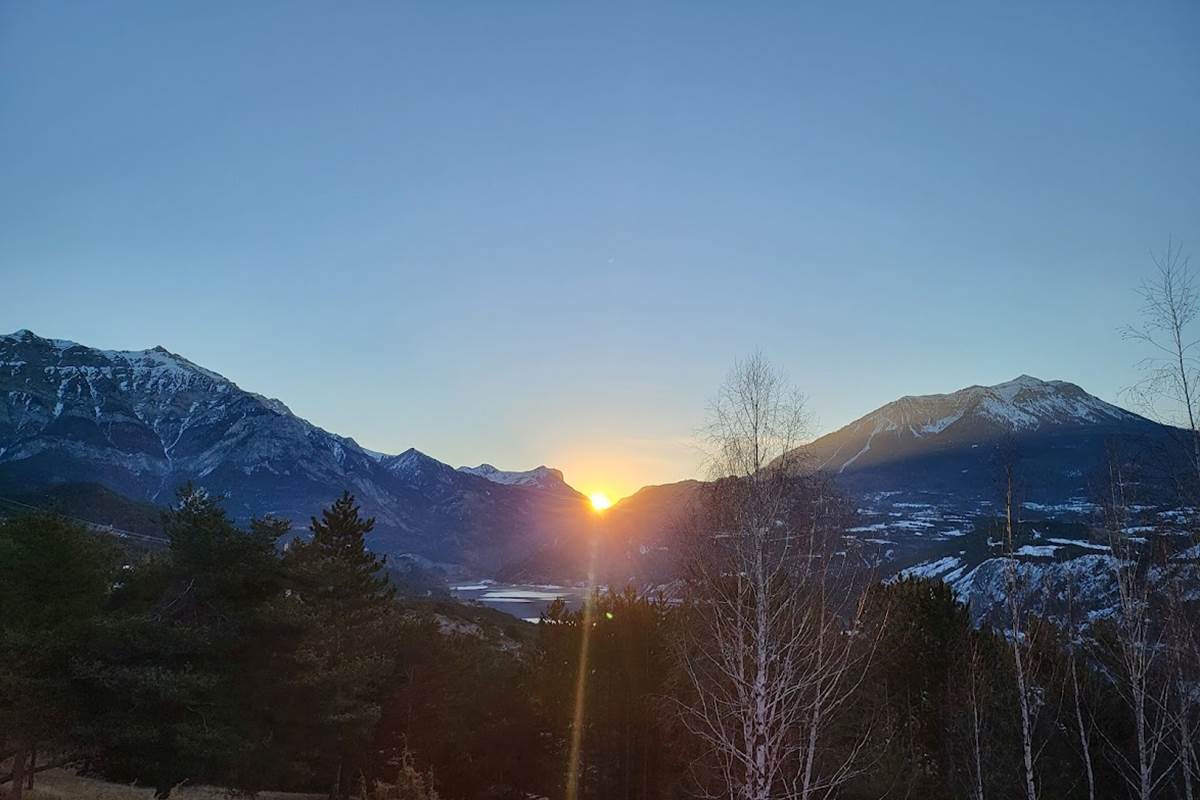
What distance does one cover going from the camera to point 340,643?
31234 mm

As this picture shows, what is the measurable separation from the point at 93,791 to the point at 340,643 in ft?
31.8

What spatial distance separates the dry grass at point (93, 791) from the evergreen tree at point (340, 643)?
4178 mm

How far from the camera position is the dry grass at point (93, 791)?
927 inches

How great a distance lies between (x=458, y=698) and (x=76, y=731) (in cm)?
1699

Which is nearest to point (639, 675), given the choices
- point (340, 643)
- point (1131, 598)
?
point (340, 643)

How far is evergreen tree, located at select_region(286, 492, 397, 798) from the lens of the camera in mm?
26094

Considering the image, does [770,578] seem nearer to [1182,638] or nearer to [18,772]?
[1182,638]

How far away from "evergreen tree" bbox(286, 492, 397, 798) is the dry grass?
418 centimetres

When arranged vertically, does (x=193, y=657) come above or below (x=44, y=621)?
below

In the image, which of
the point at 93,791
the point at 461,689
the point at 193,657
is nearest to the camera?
the point at 193,657

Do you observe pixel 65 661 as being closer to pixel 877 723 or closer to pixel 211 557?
pixel 211 557

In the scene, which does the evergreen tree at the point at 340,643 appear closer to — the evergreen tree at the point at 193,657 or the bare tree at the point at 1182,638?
the evergreen tree at the point at 193,657

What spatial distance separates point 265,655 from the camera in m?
25.4

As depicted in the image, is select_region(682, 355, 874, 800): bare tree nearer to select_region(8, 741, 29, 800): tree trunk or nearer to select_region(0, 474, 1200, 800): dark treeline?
select_region(0, 474, 1200, 800): dark treeline
